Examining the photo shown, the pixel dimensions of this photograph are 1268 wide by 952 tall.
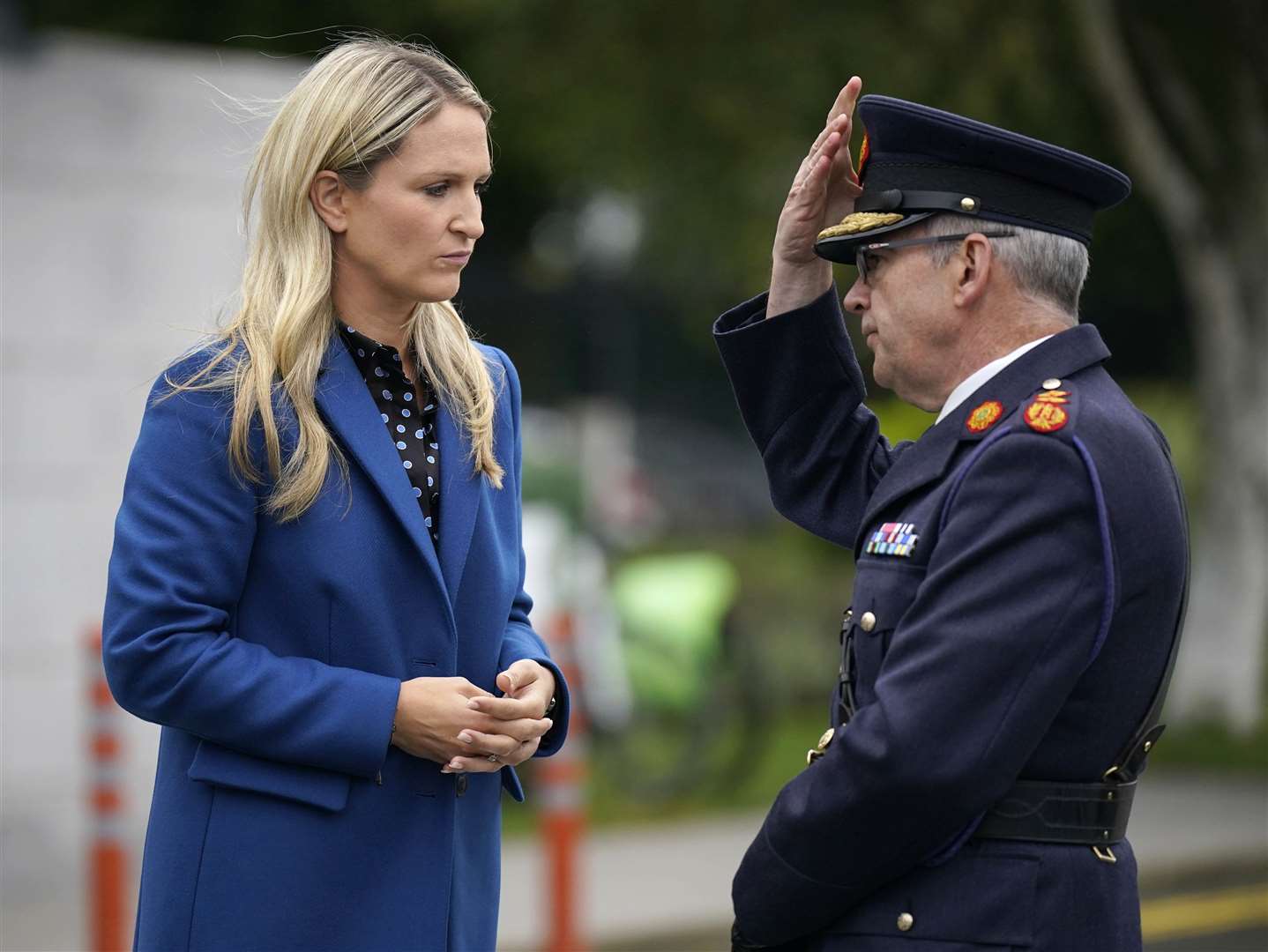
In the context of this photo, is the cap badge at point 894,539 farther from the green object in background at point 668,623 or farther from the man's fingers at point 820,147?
the green object in background at point 668,623

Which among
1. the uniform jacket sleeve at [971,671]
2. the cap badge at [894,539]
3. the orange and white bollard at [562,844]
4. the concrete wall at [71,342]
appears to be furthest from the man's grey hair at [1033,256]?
the concrete wall at [71,342]

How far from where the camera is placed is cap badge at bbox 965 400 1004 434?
93.7 inches

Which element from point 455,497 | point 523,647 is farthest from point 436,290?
point 523,647

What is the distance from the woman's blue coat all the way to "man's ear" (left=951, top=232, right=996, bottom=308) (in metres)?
0.80

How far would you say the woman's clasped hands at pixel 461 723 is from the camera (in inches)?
98.7

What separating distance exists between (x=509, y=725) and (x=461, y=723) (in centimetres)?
8

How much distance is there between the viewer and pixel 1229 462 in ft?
38.2

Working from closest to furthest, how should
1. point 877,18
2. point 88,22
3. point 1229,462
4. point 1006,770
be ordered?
point 1006,770, point 877,18, point 1229,462, point 88,22

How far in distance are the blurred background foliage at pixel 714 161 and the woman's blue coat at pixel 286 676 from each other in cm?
557

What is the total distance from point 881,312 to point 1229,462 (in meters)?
9.78

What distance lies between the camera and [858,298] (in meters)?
2.60

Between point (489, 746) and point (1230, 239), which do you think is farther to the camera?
point (1230, 239)

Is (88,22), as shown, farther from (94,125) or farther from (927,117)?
(927,117)

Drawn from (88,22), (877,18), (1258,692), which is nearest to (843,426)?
(877,18)
